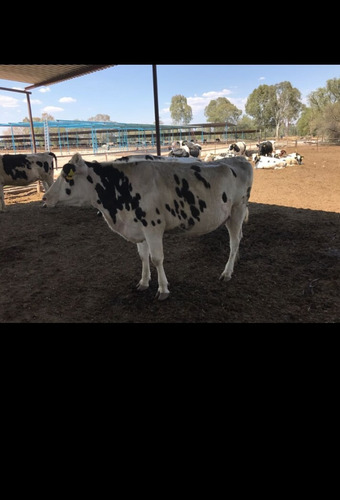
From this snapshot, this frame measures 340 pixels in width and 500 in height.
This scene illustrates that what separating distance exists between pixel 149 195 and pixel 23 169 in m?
7.52

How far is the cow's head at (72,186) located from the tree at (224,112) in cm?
9025

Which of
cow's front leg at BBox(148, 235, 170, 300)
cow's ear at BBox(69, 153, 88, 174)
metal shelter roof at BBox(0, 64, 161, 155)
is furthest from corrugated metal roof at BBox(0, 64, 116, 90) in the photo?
cow's front leg at BBox(148, 235, 170, 300)

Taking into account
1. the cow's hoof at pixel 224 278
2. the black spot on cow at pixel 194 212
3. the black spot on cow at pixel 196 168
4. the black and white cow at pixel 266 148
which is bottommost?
the cow's hoof at pixel 224 278

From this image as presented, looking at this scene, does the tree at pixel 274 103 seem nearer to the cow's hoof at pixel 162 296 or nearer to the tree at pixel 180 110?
the tree at pixel 180 110

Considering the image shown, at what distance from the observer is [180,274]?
4.71 metres

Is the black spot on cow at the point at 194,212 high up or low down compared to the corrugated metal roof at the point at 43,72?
down

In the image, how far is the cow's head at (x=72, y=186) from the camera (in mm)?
3756

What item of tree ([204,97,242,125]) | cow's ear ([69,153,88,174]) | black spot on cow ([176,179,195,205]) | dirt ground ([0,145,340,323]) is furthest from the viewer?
tree ([204,97,242,125])

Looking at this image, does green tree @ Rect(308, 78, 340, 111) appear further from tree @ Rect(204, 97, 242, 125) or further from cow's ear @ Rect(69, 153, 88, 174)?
cow's ear @ Rect(69, 153, 88, 174)

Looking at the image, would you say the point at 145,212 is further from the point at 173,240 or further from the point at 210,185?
the point at 173,240

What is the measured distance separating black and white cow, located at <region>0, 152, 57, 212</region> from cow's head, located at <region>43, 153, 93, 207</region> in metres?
6.28

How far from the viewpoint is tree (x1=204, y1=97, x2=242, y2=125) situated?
8700cm

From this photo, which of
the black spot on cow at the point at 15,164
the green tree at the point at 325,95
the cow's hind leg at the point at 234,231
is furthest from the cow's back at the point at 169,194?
the green tree at the point at 325,95
